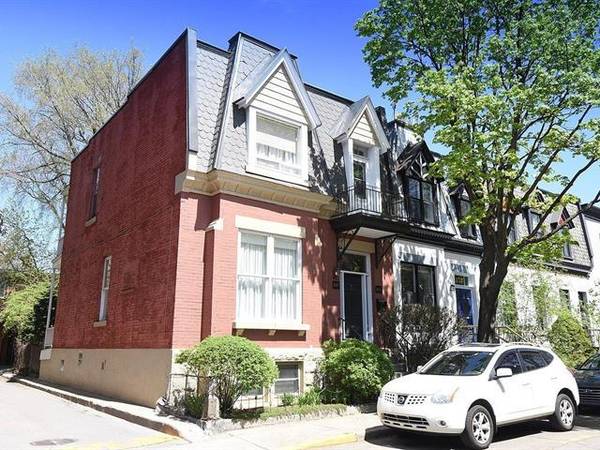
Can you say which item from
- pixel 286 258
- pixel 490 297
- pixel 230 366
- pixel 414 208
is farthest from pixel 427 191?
pixel 230 366

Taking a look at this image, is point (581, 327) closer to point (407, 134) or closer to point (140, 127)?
point (407, 134)

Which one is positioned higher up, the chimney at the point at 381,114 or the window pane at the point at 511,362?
the chimney at the point at 381,114

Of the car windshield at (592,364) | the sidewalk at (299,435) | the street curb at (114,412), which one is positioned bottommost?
the sidewalk at (299,435)

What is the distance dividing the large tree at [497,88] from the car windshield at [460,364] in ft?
15.2

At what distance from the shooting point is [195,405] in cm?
1052

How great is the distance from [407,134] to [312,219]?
7375 millimetres

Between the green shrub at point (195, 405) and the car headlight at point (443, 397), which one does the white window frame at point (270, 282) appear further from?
the car headlight at point (443, 397)

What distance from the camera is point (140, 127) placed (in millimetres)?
16156

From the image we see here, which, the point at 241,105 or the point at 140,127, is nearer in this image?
the point at 241,105

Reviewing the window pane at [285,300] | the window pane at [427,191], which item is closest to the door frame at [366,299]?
the window pane at [285,300]

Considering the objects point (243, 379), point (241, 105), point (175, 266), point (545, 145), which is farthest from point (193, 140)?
point (545, 145)

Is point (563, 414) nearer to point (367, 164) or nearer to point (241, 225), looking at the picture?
point (241, 225)

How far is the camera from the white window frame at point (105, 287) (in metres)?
16.2

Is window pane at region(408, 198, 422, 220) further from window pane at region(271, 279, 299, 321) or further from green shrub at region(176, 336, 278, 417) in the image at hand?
green shrub at region(176, 336, 278, 417)
